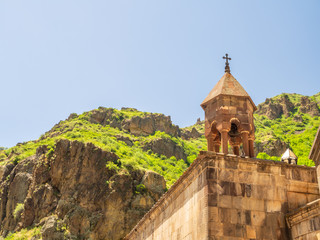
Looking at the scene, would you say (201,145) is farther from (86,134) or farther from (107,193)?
(107,193)

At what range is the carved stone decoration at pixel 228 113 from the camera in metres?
11.4

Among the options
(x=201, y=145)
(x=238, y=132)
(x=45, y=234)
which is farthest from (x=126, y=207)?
(x=201, y=145)

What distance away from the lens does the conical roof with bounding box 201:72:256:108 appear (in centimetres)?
1170

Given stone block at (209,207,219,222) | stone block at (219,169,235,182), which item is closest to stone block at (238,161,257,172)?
stone block at (219,169,235,182)

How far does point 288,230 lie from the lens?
31.1 ft

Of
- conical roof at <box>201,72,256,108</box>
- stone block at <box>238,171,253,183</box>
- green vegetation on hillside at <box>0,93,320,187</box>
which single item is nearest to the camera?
stone block at <box>238,171,253,183</box>

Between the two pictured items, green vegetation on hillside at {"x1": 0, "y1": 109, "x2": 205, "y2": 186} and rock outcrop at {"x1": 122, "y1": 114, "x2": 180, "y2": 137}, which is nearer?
green vegetation on hillside at {"x1": 0, "y1": 109, "x2": 205, "y2": 186}

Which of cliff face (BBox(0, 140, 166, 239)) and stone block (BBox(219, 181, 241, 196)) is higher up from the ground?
cliff face (BBox(0, 140, 166, 239))

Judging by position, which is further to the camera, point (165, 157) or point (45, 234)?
point (165, 157)

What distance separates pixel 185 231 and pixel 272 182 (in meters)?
2.75

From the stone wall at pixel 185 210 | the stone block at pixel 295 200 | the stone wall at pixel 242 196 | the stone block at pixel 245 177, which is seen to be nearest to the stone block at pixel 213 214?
the stone wall at pixel 242 196

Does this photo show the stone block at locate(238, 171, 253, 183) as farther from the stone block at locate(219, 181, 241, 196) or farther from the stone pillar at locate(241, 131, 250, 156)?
the stone pillar at locate(241, 131, 250, 156)

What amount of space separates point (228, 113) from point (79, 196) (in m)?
22.9

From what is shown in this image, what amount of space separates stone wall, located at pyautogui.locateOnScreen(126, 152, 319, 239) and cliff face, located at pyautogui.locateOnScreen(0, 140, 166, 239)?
66.9ft
